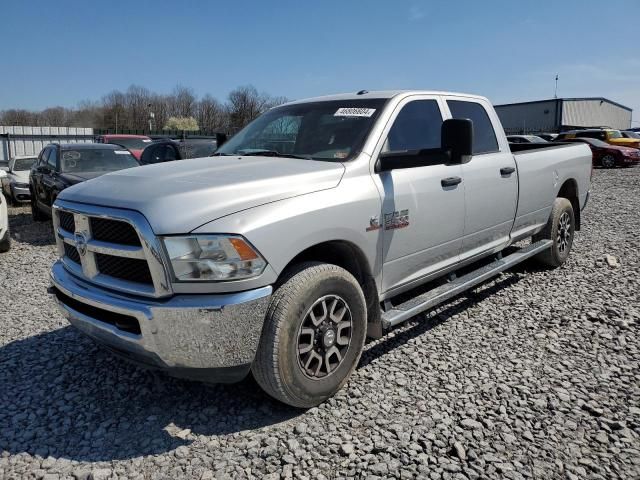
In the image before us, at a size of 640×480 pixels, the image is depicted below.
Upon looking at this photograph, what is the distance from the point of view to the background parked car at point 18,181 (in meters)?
13.8

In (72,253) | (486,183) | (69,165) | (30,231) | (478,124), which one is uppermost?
(478,124)

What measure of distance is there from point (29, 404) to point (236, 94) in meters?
60.0

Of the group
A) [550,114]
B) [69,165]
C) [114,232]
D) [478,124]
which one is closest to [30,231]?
[69,165]

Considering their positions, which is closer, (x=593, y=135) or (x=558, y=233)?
(x=558, y=233)

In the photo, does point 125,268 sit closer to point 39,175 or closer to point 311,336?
point 311,336

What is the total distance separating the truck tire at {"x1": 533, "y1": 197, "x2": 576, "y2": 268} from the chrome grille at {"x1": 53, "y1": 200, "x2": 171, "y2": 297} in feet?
15.7

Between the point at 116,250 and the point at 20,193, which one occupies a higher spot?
the point at 116,250

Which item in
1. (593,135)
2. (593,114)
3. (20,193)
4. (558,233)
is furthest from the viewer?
(593,114)

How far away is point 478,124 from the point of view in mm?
4672

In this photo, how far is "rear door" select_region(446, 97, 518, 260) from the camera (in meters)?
4.20

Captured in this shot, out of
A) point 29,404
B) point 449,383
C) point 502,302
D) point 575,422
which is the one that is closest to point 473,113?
point 502,302

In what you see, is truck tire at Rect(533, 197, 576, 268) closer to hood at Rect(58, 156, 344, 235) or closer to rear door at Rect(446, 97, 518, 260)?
rear door at Rect(446, 97, 518, 260)

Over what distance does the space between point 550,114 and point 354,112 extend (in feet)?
189

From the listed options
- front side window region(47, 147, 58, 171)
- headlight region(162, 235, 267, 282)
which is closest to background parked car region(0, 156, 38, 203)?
front side window region(47, 147, 58, 171)
